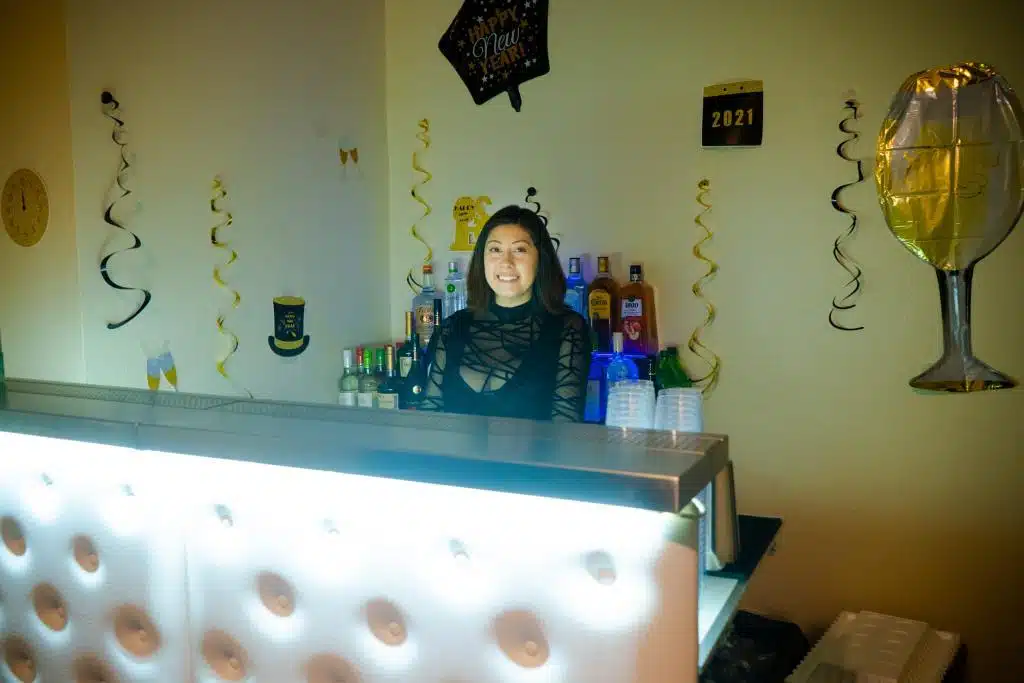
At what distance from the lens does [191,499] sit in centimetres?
104

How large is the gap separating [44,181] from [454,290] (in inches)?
55.8

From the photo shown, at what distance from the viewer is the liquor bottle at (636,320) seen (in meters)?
2.64

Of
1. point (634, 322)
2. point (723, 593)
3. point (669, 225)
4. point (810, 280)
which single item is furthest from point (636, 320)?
point (723, 593)

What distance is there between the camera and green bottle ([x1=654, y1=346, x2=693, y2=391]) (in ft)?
8.58

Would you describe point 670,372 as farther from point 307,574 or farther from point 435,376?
point 307,574

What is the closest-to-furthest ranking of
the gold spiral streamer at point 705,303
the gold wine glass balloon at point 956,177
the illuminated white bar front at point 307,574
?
the gold wine glass balloon at point 956,177 → the illuminated white bar front at point 307,574 → the gold spiral streamer at point 705,303

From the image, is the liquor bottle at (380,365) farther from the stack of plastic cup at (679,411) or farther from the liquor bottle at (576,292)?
the stack of plastic cup at (679,411)

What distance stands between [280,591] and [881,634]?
5.94 ft

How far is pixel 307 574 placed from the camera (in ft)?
3.18

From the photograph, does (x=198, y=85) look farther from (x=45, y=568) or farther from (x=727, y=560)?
(x=727, y=560)

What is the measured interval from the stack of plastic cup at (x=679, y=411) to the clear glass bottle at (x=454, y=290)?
1739mm

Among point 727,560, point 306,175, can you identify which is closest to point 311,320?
point 306,175

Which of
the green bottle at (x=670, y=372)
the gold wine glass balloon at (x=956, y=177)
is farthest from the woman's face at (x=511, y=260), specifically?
the gold wine glass balloon at (x=956, y=177)

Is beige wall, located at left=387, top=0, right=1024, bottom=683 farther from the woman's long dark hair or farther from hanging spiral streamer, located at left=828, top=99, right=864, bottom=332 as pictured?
the woman's long dark hair
